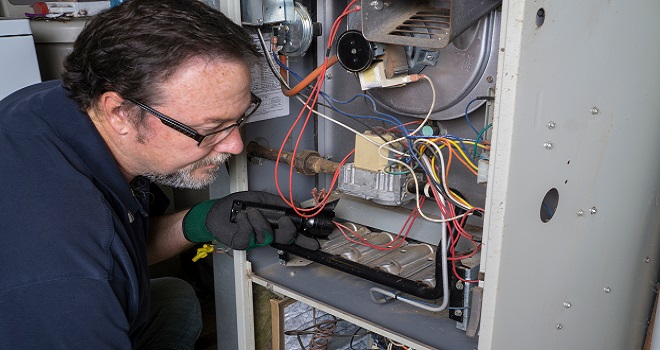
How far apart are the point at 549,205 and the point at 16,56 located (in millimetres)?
1313

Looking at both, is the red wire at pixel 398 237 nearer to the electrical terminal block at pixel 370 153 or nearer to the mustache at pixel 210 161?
the electrical terminal block at pixel 370 153

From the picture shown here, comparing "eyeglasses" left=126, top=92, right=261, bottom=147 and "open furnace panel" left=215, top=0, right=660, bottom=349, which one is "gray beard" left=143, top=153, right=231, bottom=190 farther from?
"open furnace panel" left=215, top=0, right=660, bottom=349

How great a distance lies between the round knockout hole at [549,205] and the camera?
905mm

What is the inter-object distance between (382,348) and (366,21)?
883 millimetres

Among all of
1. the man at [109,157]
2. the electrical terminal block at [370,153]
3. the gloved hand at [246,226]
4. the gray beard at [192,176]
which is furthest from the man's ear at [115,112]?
the electrical terminal block at [370,153]

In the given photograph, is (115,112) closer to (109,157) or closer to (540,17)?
(109,157)

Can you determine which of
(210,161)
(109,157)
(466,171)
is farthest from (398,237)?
(109,157)

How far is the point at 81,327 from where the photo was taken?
0.83 meters

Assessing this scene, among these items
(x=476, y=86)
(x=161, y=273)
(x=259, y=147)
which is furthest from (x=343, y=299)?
(x=161, y=273)

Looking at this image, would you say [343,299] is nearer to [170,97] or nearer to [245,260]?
[245,260]

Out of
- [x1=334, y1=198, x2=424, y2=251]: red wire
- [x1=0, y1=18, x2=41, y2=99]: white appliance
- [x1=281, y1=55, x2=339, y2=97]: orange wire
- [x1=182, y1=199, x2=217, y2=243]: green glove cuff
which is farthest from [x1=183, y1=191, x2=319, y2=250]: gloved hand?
[x1=0, y1=18, x2=41, y2=99]: white appliance

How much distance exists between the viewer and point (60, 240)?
84 cm

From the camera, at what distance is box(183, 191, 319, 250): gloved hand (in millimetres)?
1193

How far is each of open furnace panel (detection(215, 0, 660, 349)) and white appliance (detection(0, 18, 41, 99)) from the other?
2.14 ft
